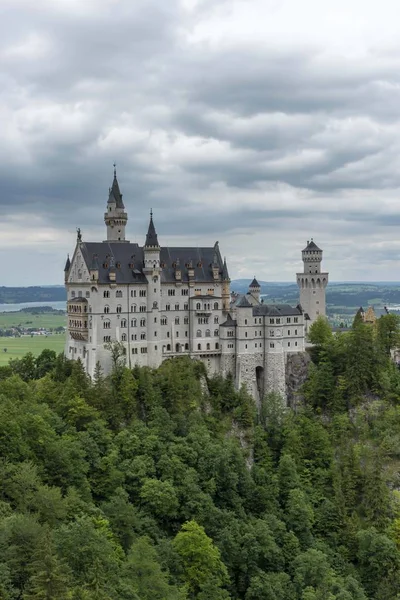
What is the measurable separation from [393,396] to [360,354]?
817cm

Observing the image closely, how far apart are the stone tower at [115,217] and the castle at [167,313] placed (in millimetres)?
154

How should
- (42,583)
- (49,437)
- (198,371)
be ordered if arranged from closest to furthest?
(42,583), (49,437), (198,371)

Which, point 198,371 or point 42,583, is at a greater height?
point 198,371

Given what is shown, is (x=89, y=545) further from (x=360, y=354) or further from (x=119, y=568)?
(x=360, y=354)

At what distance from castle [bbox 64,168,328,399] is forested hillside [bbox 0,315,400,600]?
153 inches

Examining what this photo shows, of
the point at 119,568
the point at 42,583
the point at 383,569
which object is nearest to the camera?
the point at 42,583

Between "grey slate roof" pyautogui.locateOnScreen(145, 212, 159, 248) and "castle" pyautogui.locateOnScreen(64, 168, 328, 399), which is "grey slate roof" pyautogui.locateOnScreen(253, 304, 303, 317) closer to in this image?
"castle" pyautogui.locateOnScreen(64, 168, 328, 399)

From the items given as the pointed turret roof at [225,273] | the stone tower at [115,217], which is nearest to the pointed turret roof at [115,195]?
the stone tower at [115,217]

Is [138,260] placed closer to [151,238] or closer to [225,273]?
[151,238]

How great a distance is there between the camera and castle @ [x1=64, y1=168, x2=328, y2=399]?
105688mm

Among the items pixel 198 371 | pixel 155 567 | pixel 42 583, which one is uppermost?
pixel 198 371

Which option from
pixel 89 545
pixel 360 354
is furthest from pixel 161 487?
pixel 360 354

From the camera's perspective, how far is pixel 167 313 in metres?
112

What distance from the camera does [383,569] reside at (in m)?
87.5
